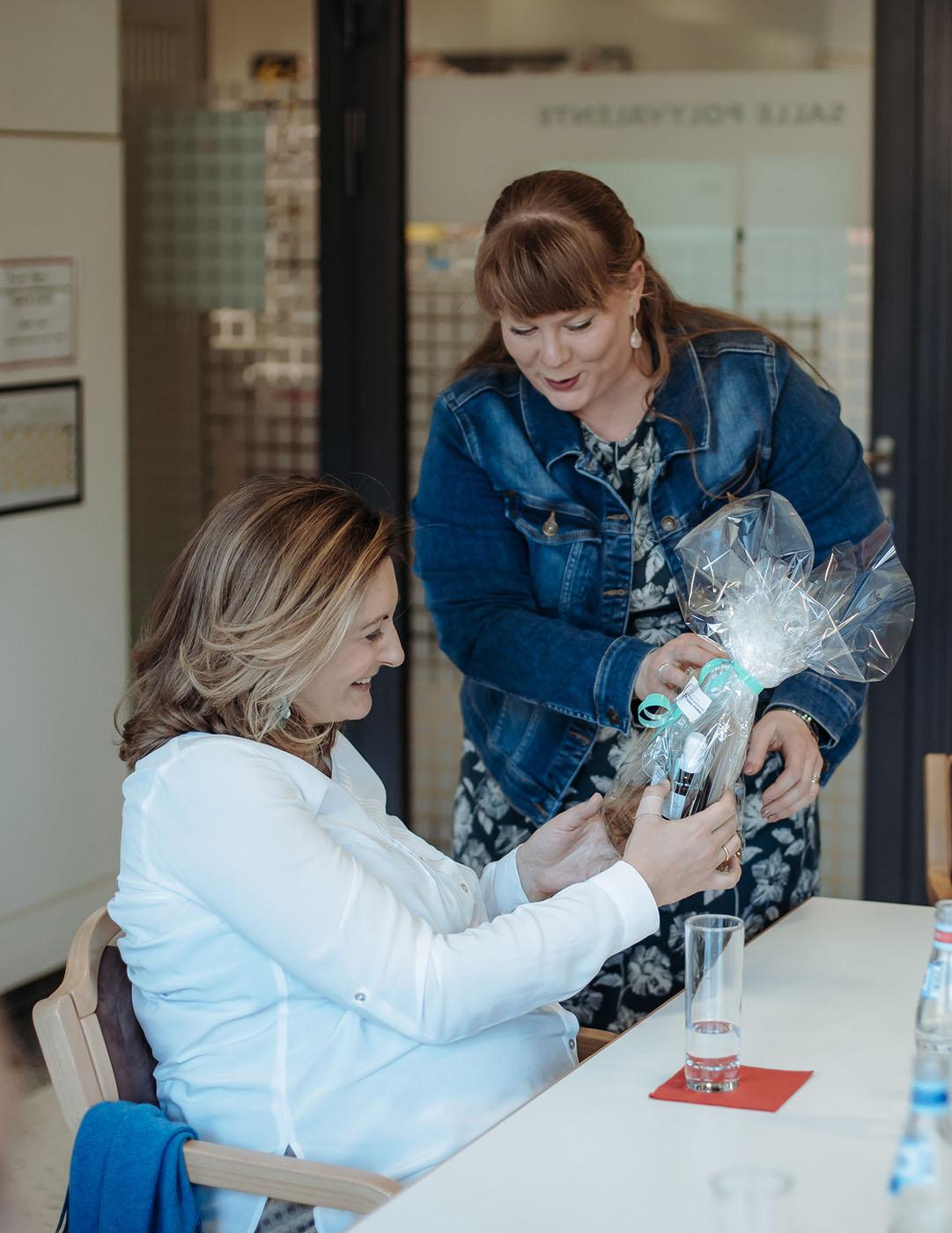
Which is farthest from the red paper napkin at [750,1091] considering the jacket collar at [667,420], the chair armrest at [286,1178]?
the jacket collar at [667,420]

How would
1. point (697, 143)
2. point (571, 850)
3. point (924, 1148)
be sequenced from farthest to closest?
point (697, 143), point (571, 850), point (924, 1148)

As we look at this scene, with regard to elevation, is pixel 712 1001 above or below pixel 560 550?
below

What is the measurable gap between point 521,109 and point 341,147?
1.59 feet

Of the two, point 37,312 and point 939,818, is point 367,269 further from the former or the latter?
point 939,818

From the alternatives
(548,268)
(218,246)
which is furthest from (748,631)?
(218,246)

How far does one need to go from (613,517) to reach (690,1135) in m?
1.03

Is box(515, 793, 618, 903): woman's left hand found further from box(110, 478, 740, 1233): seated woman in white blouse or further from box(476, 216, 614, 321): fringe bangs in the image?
box(476, 216, 614, 321): fringe bangs

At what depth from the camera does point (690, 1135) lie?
1.52 meters

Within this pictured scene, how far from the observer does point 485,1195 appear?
4.58 feet

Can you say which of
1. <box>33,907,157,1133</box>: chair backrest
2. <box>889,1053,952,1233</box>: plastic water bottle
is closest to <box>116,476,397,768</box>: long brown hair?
<box>33,907,157,1133</box>: chair backrest

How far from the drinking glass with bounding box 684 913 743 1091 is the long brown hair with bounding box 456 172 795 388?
87cm

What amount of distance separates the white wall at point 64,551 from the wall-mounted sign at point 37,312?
1.2 inches

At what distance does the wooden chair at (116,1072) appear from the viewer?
1.61m

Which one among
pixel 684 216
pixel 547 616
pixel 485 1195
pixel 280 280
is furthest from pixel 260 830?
pixel 280 280
